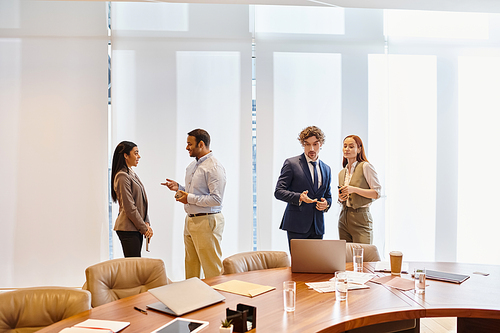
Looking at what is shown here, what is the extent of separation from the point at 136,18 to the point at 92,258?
10.6 ft

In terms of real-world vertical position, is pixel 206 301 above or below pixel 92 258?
above

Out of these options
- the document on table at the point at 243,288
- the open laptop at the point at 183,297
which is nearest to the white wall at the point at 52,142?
the document on table at the point at 243,288

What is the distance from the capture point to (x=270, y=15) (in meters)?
5.23

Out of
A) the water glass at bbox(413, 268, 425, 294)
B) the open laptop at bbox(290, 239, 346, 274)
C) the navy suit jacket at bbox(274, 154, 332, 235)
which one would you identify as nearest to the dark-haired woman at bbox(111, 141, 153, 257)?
the navy suit jacket at bbox(274, 154, 332, 235)

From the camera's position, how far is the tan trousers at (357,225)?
3844 mm

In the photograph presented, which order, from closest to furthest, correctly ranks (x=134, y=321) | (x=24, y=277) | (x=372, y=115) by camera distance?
(x=134, y=321) < (x=24, y=277) < (x=372, y=115)

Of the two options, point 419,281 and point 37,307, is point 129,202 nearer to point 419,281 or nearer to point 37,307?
point 37,307

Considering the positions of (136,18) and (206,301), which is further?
(136,18)

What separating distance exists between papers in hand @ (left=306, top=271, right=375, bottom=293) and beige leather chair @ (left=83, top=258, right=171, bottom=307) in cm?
99

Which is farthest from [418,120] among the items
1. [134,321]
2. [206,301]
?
[134,321]

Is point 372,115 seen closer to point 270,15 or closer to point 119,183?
point 270,15

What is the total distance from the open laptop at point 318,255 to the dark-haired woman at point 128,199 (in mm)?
1752

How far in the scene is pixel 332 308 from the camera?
1.91 meters

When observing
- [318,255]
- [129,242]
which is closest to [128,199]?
[129,242]
